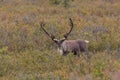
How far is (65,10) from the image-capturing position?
1917 centimetres

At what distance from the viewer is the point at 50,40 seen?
519 inches

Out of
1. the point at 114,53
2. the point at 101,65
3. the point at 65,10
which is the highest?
the point at 101,65

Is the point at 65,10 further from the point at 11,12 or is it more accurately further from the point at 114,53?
the point at 114,53

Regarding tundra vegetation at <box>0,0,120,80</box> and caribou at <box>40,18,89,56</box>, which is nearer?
tundra vegetation at <box>0,0,120,80</box>

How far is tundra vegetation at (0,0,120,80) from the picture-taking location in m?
9.89

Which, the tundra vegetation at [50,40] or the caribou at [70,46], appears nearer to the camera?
the tundra vegetation at [50,40]

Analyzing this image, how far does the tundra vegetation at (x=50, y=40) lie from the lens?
9891 mm

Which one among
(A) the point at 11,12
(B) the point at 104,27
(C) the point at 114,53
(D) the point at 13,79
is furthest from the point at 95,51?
(A) the point at 11,12

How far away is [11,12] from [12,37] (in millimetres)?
4905

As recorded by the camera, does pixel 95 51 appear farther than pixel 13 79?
Yes

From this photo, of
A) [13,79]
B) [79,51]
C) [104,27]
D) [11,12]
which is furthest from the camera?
[11,12]

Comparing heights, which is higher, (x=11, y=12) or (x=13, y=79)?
(x=13, y=79)

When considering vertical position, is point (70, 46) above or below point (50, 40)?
above

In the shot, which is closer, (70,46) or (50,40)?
(70,46)
